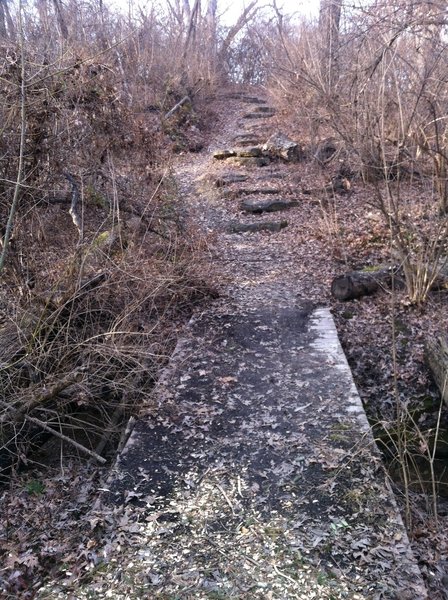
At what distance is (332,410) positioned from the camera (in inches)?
176

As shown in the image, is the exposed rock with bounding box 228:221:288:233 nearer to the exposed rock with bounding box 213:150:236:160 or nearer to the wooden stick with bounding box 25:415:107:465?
the exposed rock with bounding box 213:150:236:160

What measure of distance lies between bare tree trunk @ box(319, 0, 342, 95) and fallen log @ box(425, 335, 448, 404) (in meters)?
5.75

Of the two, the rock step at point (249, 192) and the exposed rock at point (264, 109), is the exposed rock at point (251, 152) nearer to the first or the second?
the rock step at point (249, 192)

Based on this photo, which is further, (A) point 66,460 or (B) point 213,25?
(B) point 213,25

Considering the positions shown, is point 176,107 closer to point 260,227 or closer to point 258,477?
point 260,227

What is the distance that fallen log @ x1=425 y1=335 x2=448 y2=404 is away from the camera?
17.1 feet

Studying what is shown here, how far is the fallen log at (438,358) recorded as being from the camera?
5.23 metres

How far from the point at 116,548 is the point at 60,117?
4394mm

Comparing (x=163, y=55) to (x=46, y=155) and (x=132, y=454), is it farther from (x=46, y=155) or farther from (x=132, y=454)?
(x=132, y=454)

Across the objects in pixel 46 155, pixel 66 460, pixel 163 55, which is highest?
pixel 163 55

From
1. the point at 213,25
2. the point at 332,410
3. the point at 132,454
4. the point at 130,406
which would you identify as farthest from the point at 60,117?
the point at 213,25

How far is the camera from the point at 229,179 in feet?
39.3

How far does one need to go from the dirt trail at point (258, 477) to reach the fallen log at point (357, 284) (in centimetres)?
59

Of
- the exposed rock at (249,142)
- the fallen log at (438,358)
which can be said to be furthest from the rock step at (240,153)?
the fallen log at (438,358)
